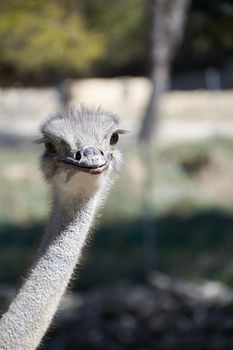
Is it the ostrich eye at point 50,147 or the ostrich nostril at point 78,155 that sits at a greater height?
the ostrich nostril at point 78,155

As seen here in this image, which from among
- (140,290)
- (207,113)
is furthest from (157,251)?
(207,113)

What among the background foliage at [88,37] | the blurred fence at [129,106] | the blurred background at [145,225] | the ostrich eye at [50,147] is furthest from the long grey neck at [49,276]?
the blurred fence at [129,106]

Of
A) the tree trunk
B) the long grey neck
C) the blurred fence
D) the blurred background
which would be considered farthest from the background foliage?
the long grey neck

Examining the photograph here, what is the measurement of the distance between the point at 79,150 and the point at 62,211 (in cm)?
25

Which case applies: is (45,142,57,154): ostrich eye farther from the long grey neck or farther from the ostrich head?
the long grey neck

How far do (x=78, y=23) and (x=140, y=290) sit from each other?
503 inches

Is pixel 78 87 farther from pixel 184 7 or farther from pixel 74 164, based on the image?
pixel 74 164

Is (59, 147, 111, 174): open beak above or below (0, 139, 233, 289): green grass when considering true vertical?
above

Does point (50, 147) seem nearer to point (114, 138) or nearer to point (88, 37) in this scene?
point (114, 138)

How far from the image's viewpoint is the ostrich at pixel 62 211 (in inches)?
127

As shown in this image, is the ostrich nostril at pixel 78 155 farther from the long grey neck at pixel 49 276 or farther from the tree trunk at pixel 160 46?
the tree trunk at pixel 160 46

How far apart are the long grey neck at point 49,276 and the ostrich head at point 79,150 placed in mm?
66

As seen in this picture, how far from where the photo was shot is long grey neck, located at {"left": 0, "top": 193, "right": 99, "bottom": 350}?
3217 mm

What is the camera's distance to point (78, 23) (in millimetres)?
22281
